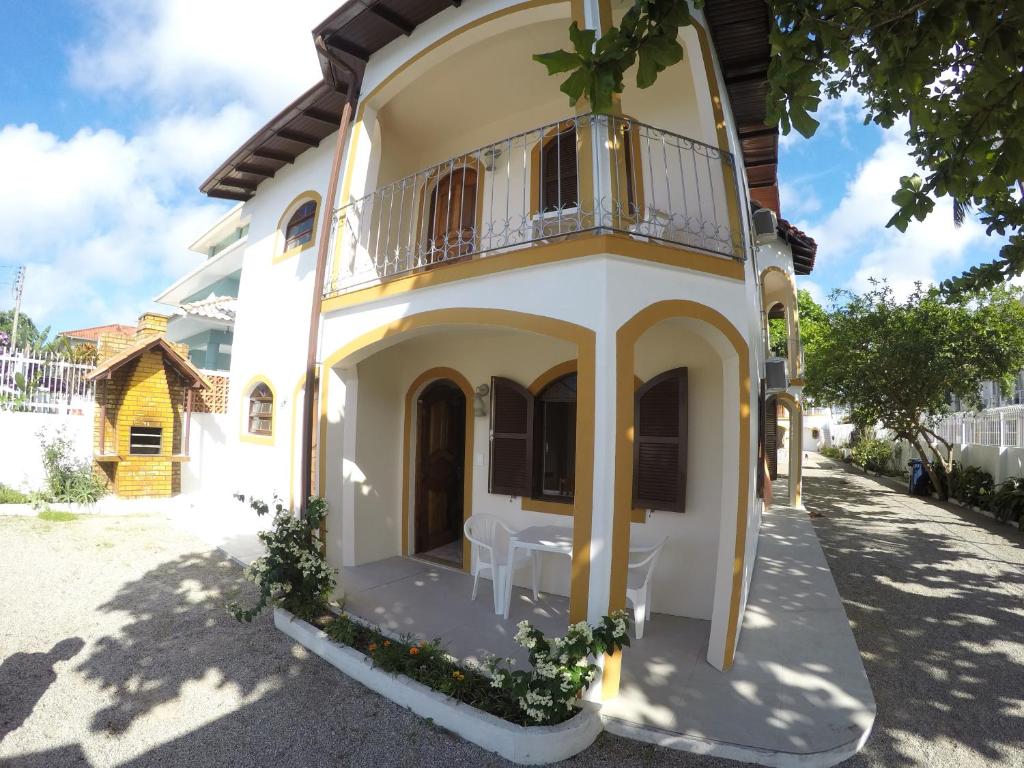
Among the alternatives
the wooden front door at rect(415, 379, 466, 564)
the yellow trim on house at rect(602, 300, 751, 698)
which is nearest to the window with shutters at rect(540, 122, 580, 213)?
the yellow trim on house at rect(602, 300, 751, 698)

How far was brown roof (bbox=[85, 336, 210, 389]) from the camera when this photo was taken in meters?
9.11

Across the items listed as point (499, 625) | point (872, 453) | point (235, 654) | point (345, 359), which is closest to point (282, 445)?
point (345, 359)

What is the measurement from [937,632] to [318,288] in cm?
758

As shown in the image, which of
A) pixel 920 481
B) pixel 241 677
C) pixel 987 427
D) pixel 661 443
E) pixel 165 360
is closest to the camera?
pixel 241 677

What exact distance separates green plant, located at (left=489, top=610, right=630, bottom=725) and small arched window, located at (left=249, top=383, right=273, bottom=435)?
246 inches

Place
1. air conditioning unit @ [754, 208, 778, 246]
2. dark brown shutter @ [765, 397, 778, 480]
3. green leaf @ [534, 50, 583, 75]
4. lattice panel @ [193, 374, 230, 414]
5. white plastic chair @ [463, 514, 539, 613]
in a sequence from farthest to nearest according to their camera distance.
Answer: dark brown shutter @ [765, 397, 778, 480] < lattice panel @ [193, 374, 230, 414] < air conditioning unit @ [754, 208, 778, 246] < white plastic chair @ [463, 514, 539, 613] < green leaf @ [534, 50, 583, 75]

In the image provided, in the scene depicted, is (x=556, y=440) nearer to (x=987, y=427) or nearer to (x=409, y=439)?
(x=409, y=439)

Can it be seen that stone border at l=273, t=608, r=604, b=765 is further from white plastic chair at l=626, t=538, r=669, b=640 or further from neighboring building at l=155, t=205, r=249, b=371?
neighboring building at l=155, t=205, r=249, b=371

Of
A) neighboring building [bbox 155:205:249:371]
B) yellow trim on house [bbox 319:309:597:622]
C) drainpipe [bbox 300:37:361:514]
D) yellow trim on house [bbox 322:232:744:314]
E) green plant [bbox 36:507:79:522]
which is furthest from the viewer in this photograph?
neighboring building [bbox 155:205:249:371]

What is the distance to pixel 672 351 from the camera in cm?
543

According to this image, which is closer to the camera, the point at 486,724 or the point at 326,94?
the point at 486,724

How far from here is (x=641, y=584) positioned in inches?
188

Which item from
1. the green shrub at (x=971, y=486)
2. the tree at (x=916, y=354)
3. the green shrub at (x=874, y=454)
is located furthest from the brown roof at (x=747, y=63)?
the green shrub at (x=874, y=454)

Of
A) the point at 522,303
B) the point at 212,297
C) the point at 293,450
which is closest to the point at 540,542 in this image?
the point at 522,303
